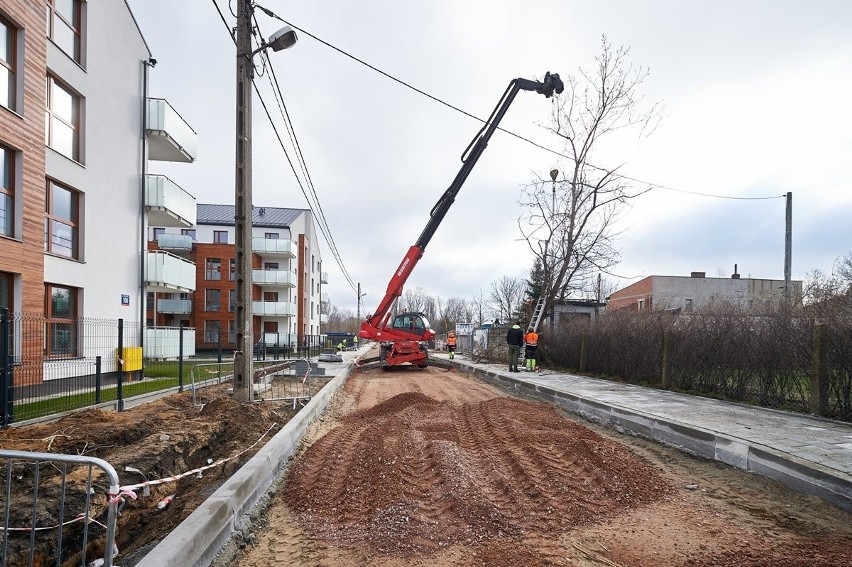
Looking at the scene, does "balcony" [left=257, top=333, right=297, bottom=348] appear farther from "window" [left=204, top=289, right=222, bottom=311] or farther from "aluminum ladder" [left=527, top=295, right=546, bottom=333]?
"aluminum ladder" [left=527, top=295, right=546, bottom=333]

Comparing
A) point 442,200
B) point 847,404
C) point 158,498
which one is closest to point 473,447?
point 158,498

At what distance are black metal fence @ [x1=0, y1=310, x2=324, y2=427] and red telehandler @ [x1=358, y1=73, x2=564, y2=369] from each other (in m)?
7.17

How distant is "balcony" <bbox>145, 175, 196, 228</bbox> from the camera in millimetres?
17359

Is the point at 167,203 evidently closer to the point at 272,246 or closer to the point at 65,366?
the point at 65,366

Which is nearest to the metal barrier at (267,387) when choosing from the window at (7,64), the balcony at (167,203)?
the balcony at (167,203)

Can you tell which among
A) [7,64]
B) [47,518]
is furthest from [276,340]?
[47,518]

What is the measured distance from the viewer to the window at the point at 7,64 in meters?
11.1

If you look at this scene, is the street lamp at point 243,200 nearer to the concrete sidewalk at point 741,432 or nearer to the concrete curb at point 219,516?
the concrete curb at point 219,516

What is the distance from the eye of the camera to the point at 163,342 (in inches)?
742

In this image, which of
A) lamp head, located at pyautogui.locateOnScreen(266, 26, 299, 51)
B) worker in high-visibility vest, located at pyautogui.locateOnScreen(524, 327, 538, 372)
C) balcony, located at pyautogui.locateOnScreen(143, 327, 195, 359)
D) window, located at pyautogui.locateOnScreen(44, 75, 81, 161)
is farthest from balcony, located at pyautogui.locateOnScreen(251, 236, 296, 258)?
lamp head, located at pyautogui.locateOnScreen(266, 26, 299, 51)

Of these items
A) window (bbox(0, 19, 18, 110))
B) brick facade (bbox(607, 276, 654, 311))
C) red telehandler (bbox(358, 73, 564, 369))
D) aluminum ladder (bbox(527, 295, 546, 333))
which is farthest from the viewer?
brick facade (bbox(607, 276, 654, 311))

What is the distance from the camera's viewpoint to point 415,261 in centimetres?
1875

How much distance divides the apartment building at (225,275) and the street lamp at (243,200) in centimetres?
2673

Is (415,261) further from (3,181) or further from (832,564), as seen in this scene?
(832,564)
